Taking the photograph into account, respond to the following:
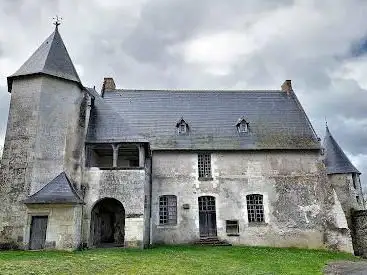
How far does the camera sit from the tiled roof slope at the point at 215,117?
22.4 m

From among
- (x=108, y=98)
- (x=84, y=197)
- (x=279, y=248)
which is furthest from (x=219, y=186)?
(x=108, y=98)

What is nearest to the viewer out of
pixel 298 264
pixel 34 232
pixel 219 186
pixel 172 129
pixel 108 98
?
pixel 298 264

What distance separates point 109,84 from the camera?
26.4 m

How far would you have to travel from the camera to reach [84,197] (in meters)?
17.8

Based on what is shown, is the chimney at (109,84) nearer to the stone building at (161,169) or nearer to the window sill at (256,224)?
the stone building at (161,169)

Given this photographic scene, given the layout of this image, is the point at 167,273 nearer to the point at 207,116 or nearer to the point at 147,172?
the point at 147,172

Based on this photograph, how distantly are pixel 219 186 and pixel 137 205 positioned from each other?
5.81m

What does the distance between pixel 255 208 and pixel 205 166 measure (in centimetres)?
395

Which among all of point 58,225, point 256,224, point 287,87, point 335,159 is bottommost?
point 256,224

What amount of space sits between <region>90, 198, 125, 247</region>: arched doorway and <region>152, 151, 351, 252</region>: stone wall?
2.18m

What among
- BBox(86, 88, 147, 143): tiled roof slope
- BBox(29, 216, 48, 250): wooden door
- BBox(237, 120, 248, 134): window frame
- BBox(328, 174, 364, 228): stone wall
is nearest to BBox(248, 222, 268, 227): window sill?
BBox(237, 120, 248, 134): window frame

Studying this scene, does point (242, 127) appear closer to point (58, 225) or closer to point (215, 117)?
point (215, 117)

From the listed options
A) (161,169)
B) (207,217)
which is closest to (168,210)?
(207,217)

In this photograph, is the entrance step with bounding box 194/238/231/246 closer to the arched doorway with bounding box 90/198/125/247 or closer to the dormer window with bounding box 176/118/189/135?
the arched doorway with bounding box 90/198/125/247
